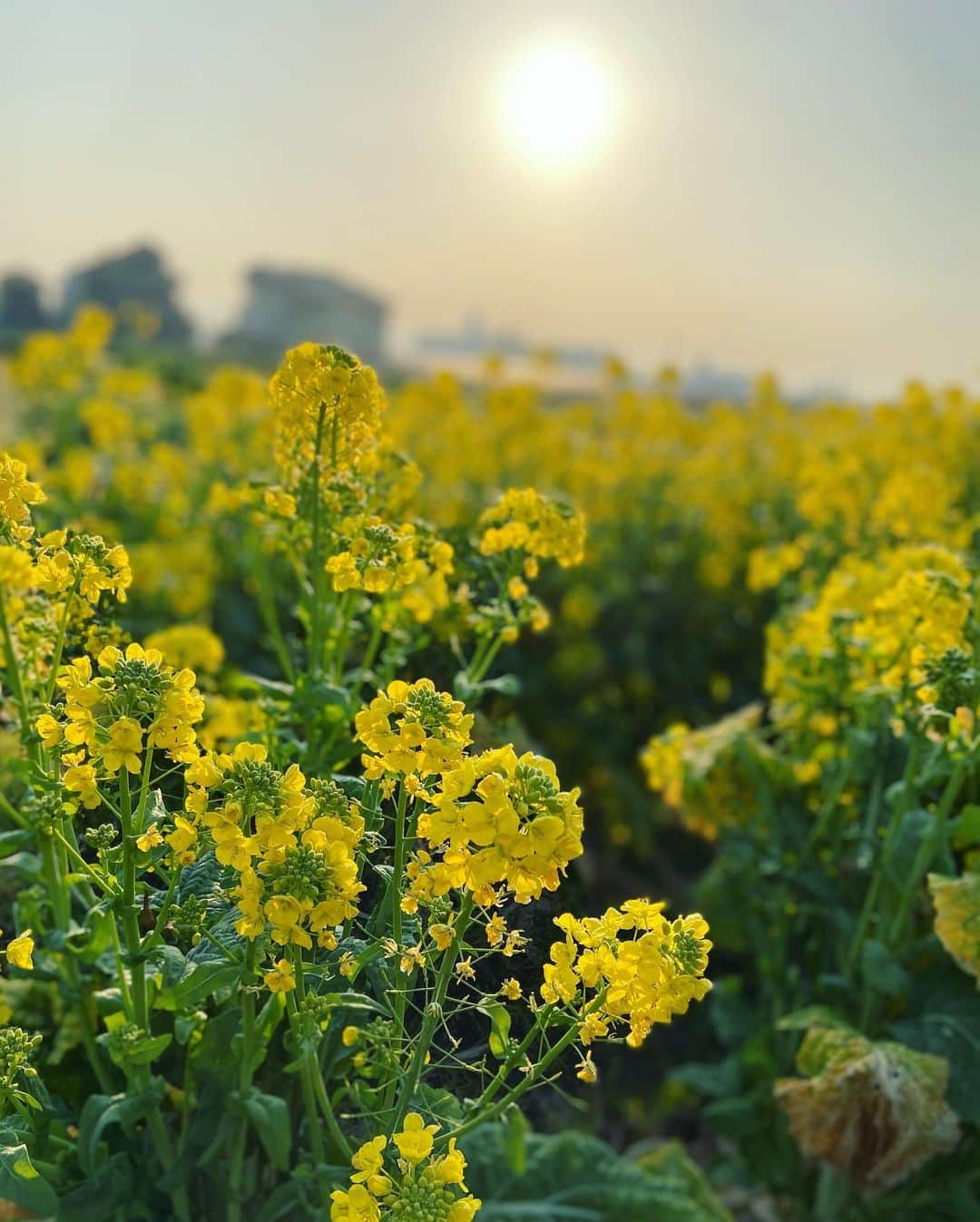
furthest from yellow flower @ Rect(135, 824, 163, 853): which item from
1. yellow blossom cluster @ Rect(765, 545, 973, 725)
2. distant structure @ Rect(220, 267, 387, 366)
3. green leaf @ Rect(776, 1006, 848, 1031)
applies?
distant structure @ Rect(220, 267, 387, 366)

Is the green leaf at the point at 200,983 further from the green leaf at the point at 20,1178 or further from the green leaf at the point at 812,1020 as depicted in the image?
the green leaf at the point at 812,1020

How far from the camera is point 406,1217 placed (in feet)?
3.66

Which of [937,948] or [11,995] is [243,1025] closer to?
[11,995]

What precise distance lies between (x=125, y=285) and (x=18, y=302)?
11.7 meters

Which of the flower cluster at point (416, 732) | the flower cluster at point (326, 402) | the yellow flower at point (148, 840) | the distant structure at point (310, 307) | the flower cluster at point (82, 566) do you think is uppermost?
the distant structure at point (310, 307)

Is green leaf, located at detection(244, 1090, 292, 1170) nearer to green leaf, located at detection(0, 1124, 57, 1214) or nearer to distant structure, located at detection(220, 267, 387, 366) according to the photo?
green leaf, located at detection(0, 1124, 57, 1214)

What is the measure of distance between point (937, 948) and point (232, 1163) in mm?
1449

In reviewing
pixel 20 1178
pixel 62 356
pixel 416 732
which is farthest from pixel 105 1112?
pixel 62 356

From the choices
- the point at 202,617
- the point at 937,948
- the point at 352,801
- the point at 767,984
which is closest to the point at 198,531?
the point at 202,617

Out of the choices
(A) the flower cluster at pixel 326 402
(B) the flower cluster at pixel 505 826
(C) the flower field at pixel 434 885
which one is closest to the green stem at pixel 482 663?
(C) the flower field at pixel 434 885

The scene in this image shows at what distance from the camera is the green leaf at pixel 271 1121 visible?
144 centimetres

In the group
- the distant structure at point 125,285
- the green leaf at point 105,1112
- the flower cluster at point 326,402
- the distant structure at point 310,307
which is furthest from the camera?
the distant structure at point 310,307

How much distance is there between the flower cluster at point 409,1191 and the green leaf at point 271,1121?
0.30 meters

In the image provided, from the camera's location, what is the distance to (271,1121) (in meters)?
1.44
